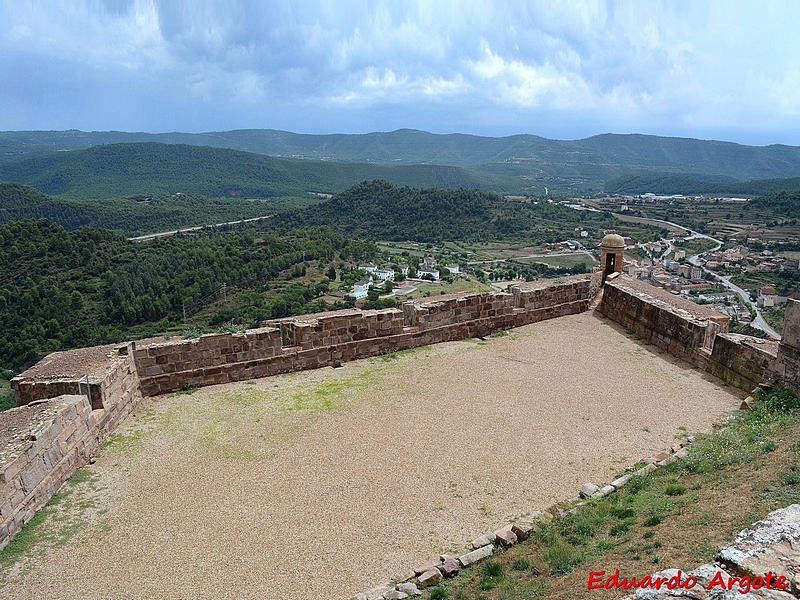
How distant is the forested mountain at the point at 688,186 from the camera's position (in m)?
124

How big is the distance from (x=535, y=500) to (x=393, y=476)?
178cm

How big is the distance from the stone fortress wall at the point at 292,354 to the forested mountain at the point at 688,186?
125336 mm

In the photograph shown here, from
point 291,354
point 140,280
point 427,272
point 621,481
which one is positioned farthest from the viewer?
point 427,272

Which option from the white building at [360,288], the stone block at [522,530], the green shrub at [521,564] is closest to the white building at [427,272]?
the white building at [360,288]

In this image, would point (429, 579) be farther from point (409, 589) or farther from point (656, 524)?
point (656, 524)

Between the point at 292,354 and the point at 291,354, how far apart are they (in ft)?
0.06

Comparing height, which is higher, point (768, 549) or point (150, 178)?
point (768, 549)

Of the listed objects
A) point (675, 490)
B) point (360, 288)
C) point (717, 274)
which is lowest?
point (360, 288)

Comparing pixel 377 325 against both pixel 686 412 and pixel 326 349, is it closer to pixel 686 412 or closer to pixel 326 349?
pixel 326 349

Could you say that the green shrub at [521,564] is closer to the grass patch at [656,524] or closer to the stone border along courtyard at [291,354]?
the grass patch at [656,524]

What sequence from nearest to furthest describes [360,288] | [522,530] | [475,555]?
[475,555] < [522,530] < [360,288]

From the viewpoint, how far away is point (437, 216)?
106562mm

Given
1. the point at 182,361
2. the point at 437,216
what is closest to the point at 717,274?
the point at 437,216

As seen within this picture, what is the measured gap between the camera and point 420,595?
4.95 metres
